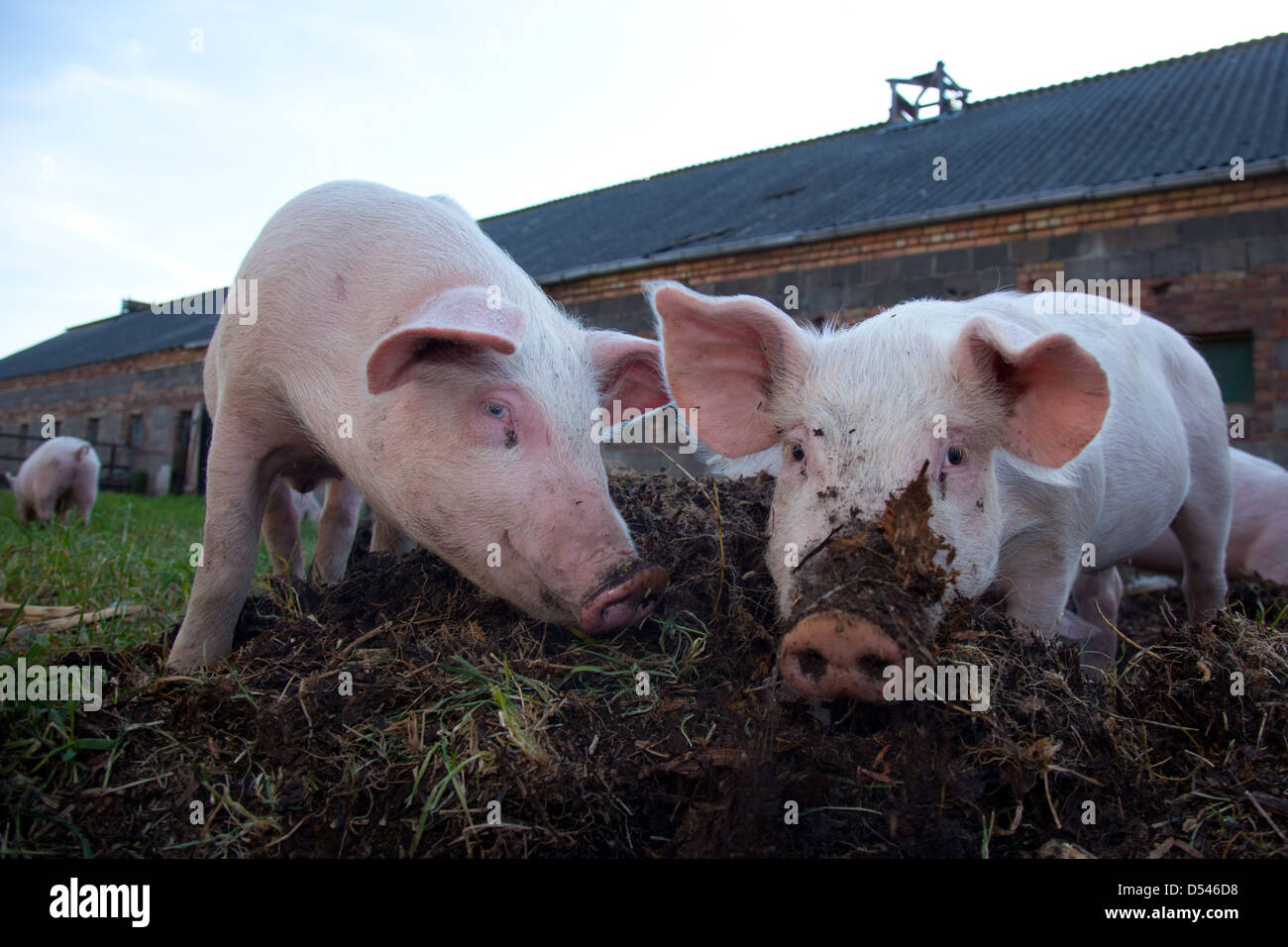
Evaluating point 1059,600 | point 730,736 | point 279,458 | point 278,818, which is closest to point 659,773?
point 730,736

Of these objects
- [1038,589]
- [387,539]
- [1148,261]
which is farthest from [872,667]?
[1148,261]

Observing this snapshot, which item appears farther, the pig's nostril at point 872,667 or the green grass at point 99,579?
the green grass at point 99,579

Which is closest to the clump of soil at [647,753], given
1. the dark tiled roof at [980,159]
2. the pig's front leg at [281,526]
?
the pig's front leg at [281,526]

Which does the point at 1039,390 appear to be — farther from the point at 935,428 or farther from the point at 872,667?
the point at 872,667

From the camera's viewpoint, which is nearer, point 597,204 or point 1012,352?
point 1012,352

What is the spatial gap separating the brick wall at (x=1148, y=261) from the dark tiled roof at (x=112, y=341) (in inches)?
775

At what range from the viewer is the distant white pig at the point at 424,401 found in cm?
277

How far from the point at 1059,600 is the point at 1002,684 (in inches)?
33.0

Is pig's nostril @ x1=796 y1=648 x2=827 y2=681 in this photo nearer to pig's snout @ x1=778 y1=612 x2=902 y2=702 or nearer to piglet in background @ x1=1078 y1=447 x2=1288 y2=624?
pig's snout @ x1=778 y1=612 x2=902 y2=702

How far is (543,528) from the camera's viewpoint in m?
2.81

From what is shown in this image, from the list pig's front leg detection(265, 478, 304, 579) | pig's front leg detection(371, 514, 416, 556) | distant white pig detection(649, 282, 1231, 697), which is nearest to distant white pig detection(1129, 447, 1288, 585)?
distant white pig detection(649, 282, 1231, 697)

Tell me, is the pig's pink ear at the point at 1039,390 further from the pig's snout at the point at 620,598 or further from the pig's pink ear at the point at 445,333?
the pig's pink ear at the point at 445,333

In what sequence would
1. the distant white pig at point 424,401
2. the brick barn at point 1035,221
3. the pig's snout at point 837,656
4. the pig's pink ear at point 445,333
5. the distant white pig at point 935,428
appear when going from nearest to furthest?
the pig's snout at point 837,656, the distant white pig at point 935,428, the pig's pink ear at point 445,333, the distant white pig at point 424,401, the brick barn at point 1035,221

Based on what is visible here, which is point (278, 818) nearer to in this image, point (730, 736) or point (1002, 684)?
point (730, 736)
